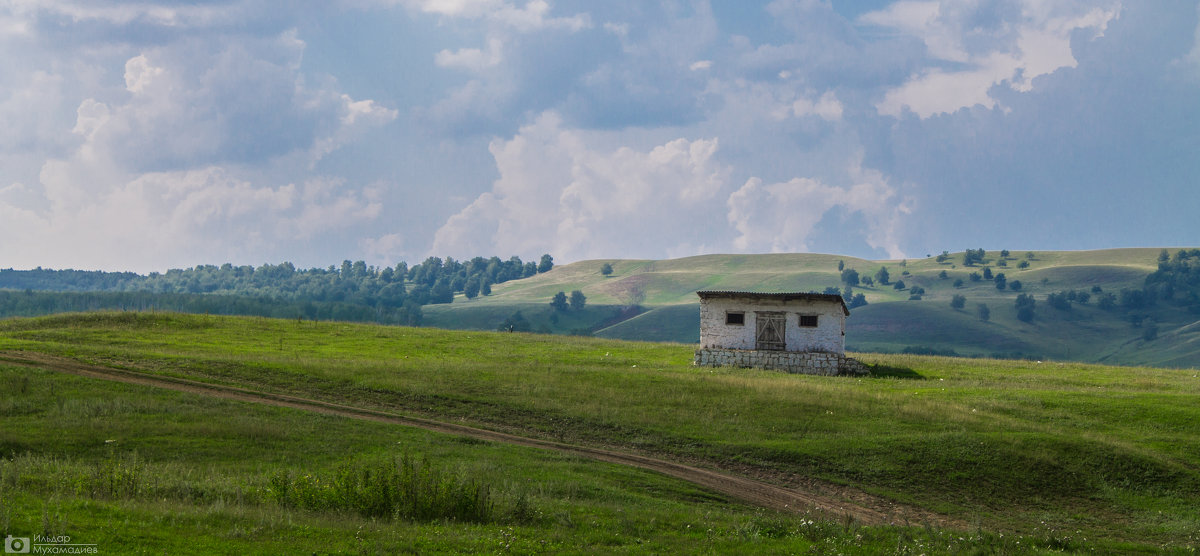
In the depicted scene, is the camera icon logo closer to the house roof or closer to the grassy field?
the grassy field

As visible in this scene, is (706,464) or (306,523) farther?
(706,464)

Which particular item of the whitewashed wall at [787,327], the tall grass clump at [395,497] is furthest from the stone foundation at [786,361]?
the tall grass clump at [395,497]

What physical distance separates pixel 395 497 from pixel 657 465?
41.9 ft

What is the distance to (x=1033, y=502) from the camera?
2658 cm

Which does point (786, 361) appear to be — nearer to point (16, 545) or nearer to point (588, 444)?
point (588, 444)

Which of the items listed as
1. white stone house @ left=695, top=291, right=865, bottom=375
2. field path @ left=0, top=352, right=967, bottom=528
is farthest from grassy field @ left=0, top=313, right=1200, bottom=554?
white stone house @ left=695, top=291, right=865, bottom=375

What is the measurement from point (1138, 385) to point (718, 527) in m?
42.9

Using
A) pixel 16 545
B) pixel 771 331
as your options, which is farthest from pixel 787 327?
pixel 16 545

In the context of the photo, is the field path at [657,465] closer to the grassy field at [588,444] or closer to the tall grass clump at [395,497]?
the grassy field at [588,444]

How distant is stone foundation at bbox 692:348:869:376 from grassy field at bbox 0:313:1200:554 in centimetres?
340

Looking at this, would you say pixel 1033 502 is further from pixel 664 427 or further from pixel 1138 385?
pixel 1138 385

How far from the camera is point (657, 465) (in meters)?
27.8

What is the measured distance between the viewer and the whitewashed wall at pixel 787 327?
55.6 m

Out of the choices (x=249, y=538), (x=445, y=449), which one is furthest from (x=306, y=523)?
(x=445, y=449)
